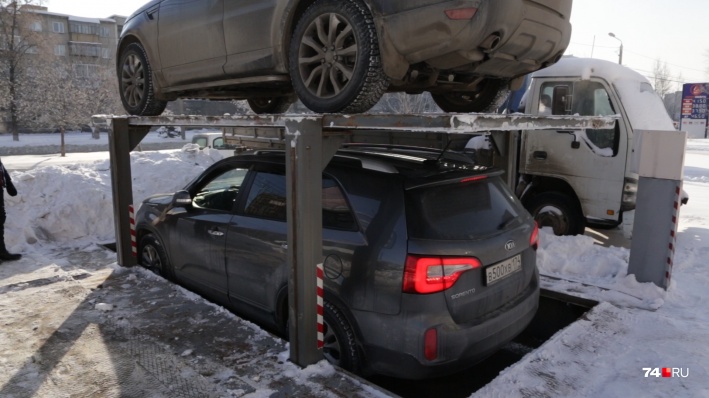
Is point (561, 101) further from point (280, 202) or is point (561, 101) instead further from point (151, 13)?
point (151, 13)

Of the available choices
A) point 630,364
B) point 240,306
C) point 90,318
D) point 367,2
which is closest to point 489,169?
point 367,2

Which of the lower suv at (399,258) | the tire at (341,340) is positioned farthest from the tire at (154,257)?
the tire at (341,340)

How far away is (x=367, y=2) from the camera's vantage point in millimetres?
3539

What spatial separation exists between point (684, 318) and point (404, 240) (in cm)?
317

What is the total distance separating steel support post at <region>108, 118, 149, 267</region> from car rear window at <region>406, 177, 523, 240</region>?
153 inches

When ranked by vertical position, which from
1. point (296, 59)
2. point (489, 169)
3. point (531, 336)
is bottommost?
point (531, 336)

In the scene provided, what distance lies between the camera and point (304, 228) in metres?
3.30

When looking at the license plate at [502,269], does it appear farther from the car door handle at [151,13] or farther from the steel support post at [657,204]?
the car door handle at [151,13]

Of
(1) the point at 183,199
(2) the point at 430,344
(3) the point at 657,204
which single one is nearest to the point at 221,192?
(1) the point at 183,199

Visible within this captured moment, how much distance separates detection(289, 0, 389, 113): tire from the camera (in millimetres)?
3562

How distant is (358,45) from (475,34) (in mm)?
849

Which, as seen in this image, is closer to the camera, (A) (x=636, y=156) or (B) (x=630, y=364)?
(B) (x=630, y=364)

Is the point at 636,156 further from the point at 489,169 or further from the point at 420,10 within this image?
the point at 420,10

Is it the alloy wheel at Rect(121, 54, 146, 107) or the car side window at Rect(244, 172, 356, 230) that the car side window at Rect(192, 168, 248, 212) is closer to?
the car side window at Rect(244, 172, 356, 230)
